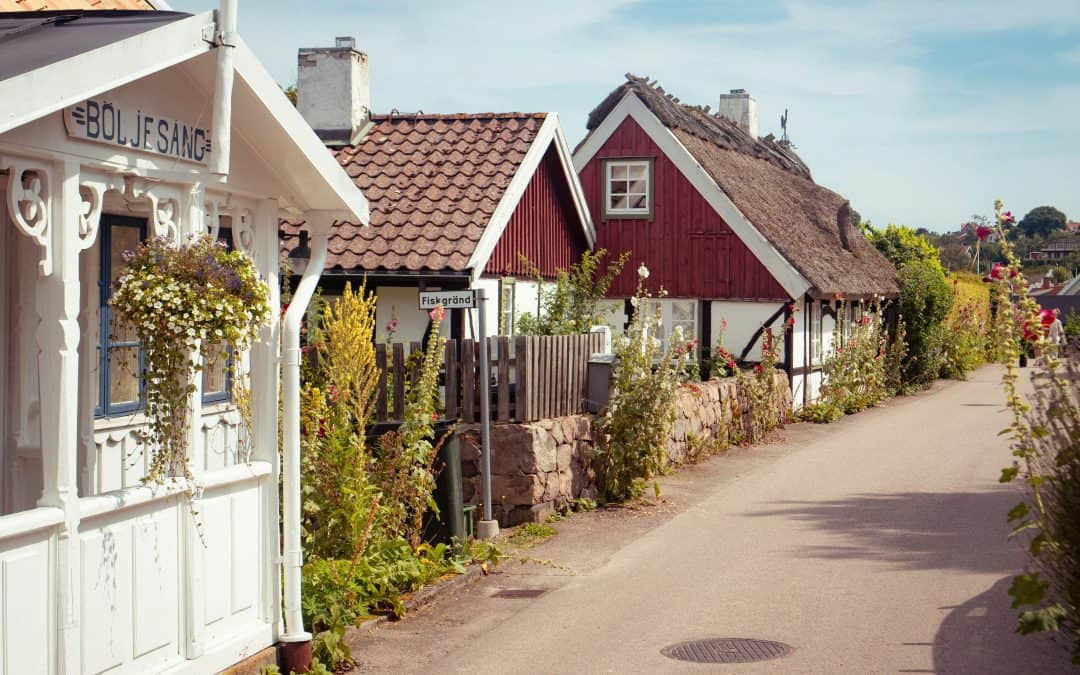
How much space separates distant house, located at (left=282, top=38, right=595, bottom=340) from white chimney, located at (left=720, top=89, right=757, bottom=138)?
14013mm

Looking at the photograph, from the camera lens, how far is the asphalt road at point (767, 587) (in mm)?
8188

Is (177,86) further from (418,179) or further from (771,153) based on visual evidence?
(771,153)

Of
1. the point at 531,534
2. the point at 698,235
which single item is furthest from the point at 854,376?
the point at 531,534

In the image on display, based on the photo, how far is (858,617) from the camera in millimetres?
9109

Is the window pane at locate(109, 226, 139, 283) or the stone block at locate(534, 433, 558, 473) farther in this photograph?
the stone block at locate(534, 433, 558, 473)

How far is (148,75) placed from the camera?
6.55 m

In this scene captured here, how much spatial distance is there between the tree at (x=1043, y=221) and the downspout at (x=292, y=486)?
12485cm

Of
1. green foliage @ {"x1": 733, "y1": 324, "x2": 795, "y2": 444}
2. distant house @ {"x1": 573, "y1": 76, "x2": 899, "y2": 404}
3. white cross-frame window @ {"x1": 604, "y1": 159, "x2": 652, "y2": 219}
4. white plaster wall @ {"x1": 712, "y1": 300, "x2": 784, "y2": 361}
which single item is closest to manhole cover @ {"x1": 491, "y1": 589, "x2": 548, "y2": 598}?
green foliage @ {"x1": 733, "y1": 324, "x2": 795, "y2": 444}

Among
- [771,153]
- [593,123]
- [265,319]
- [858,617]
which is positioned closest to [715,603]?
[858,617]

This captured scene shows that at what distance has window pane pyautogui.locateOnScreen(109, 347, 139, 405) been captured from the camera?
802 cm

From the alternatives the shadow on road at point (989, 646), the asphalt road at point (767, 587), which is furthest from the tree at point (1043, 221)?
the shadow on road at point (989, 646)

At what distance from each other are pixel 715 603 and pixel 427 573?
2.21 metres

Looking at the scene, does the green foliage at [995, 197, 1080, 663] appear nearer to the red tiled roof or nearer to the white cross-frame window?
the red tiled roof

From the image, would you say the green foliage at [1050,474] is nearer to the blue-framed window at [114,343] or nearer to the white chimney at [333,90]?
the blue-framed window at [114,343]
